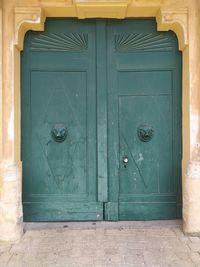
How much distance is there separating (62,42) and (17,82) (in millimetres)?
868

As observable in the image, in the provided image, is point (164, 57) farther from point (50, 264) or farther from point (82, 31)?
point (50, 264)

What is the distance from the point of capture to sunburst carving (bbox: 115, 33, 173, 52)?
4484mm

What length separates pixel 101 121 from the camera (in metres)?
4.45

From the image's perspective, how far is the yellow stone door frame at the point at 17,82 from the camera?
3.97 metres

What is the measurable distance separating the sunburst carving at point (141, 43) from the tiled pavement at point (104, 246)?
244 centimetres

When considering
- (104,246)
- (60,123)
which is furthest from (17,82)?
(104,246)

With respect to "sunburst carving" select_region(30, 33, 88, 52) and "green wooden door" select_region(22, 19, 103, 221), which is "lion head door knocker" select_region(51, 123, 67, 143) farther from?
"sunburst carving" select_region(30, 33, 88, 52)

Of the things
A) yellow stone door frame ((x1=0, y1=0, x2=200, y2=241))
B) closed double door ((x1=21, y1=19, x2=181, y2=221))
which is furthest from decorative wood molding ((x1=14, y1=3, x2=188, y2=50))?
closed double door ((x1=21, y1=19, x2=181, y2=221))

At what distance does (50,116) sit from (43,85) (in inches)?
17.6

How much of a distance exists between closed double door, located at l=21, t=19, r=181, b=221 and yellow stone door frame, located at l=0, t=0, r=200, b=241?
287 millimetres

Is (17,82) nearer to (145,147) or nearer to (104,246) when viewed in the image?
(145,147)

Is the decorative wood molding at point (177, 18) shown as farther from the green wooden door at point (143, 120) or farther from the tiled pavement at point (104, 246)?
the tiled pavement at point (104, 246)

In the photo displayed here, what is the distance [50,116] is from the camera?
14.7ft

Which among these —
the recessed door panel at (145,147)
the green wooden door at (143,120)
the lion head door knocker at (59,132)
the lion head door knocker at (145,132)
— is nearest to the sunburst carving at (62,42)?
the green wooden door at (143,120)
